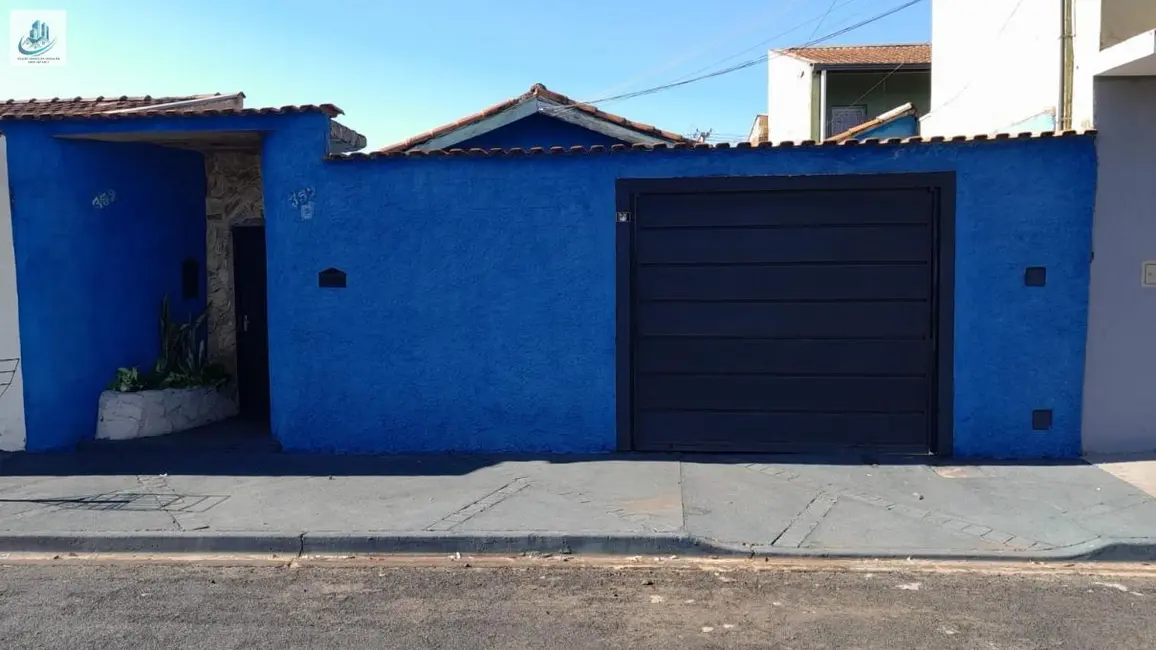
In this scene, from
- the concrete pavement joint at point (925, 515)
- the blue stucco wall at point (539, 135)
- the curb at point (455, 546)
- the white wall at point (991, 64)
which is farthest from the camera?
Answer: the blue stucco wall at point (539, 135)

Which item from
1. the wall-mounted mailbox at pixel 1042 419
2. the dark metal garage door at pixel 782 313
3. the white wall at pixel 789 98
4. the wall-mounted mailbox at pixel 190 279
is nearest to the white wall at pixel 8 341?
the wall-mounted mailbox at pixel 190 279

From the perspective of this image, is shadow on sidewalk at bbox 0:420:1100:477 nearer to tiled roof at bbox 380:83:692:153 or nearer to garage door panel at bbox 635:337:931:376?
garage door panel at bbox 635:337:931:376

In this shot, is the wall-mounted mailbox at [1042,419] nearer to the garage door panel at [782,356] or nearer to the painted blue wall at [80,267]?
the garage door panel at [782,356]

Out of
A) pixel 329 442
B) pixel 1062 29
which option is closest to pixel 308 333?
pixel 329 442

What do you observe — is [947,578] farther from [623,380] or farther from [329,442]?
[329,442]

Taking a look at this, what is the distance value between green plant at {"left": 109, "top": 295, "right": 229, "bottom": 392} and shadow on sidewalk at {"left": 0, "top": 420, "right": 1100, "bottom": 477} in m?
0.77

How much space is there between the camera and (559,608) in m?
4.97

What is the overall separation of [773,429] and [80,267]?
22.4 ft

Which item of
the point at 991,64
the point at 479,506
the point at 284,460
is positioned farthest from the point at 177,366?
the point at 991,64

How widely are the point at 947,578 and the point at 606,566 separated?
6.63 feet

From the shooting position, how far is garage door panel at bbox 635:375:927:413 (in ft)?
26.6

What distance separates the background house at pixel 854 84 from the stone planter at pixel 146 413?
1617 centimetres

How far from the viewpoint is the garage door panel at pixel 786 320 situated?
8.06m

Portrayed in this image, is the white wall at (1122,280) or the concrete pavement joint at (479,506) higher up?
the white wall at (1122,280)
